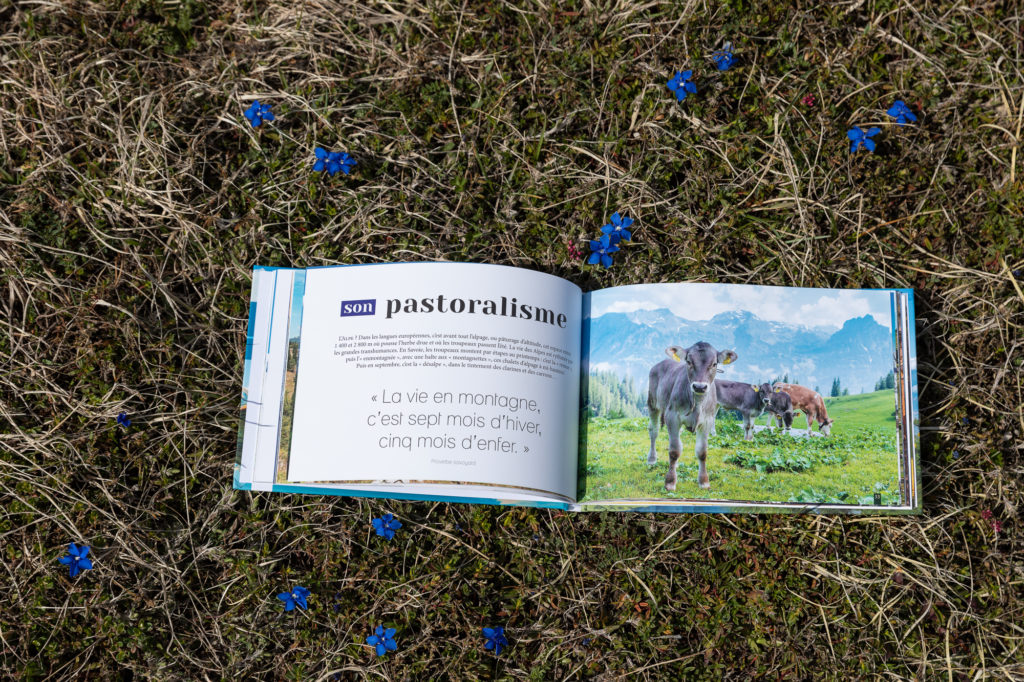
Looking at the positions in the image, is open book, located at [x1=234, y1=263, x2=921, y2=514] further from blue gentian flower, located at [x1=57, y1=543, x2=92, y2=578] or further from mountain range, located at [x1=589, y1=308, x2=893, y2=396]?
blue gentian flower, located at [x1=57, y1=543, x2=92, y2=578]

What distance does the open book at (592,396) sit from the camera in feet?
7.08

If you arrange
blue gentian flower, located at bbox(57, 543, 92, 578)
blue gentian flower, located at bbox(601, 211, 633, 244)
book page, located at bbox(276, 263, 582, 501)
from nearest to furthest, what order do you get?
book page, located at bbox(276, 263, 582, 501)
blue gentian flower, located at bbox(57, 543, 92, 578)
blue gentian flower, located at bbox(601, 211, 633, 244)

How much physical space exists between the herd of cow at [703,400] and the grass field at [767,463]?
22 mm

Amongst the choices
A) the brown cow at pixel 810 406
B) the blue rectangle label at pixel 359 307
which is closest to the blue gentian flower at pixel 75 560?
the blue rectangle label at pixel 359 307

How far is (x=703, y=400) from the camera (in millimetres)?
2213

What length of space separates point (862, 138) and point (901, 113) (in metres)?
0.15

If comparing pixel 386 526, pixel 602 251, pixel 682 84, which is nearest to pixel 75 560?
pixel 386 526

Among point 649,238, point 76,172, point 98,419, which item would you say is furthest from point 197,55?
point 649,238

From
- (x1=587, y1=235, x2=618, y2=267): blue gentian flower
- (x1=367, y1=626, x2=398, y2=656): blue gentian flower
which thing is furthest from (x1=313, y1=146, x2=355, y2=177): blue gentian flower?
(x1=367, y1=626, x2=398, y2=656): blue gentian flower

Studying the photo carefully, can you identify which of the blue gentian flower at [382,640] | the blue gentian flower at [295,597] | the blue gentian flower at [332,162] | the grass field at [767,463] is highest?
the blue gentian flower at [332,162]

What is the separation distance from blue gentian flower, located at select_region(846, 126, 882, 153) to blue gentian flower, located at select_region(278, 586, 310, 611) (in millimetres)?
2248

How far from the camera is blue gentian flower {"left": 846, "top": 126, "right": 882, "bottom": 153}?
2.37 m

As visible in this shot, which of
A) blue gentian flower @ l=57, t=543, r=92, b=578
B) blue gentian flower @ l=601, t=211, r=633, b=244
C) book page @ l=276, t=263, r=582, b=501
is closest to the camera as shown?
book page @ l=276, t=263, r=582, b=501

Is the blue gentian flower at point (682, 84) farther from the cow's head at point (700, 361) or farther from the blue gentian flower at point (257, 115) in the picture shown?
the blue gentian flower at point (257, 115)
